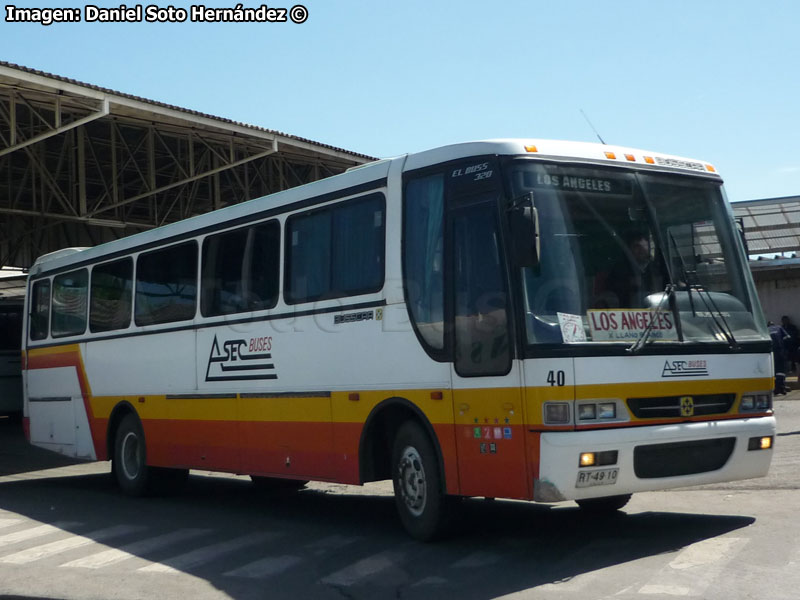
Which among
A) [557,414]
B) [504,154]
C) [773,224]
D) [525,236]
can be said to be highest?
[773,224]

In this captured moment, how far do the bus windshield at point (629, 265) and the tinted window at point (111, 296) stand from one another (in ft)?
23.4

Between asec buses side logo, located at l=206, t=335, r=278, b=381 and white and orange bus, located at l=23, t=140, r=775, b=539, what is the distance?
3 centimetres

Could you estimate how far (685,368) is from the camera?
7.66m

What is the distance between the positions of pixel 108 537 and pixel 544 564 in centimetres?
439

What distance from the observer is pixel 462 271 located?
26.0 ft

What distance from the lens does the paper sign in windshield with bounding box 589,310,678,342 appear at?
739 centimetres

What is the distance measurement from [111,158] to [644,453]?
20.9 meters

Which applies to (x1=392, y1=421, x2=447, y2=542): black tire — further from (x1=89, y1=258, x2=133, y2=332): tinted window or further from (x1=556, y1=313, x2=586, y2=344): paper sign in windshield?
(x1=89, y1=258, x2=133, y2=332): tinted window

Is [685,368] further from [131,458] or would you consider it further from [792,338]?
[792,338]

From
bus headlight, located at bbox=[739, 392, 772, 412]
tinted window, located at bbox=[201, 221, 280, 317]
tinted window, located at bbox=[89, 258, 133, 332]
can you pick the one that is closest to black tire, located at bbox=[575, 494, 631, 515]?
bus headlight, located at bbox=[739, 392, 772, 412]

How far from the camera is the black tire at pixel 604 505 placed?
30.8 feet

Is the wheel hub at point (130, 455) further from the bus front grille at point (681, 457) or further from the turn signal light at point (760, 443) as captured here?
the turn signal light at point (760, 443)

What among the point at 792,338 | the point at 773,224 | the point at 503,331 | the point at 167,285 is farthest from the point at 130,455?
the point at 773,224

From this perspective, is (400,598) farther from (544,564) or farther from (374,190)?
(374,190)
